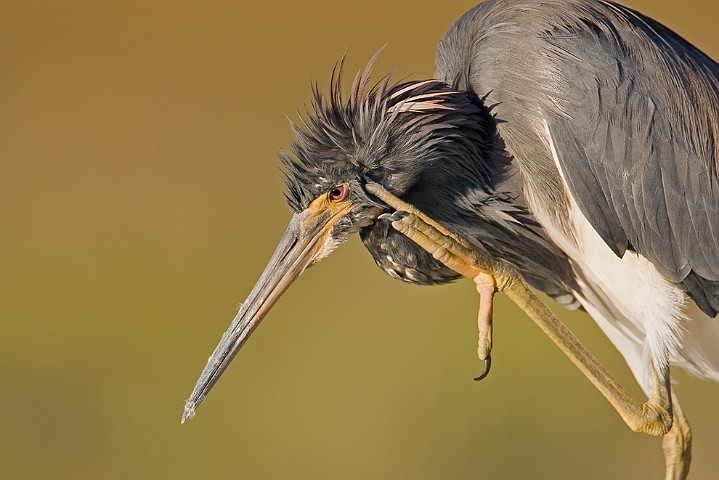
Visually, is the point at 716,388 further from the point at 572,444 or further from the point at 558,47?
the point at 558,47

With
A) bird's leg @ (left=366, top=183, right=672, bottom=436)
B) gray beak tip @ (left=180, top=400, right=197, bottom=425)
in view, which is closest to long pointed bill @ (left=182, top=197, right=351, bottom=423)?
gray beak tip @ (left=180, top=400, right=197, bottom=425)

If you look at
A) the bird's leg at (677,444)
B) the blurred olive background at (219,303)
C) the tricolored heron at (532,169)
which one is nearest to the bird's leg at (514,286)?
the tricolored heron at (532,169)

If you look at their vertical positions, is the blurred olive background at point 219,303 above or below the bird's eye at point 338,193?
below

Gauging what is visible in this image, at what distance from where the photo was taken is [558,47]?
13.9 feet

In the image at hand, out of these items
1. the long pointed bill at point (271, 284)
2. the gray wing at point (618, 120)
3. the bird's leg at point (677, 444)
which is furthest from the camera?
the bird's leg at point (677, 444)

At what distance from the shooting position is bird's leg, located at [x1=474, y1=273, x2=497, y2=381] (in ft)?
14.0

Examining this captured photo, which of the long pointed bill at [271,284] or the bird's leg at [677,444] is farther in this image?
the bird's leg at [677,444]

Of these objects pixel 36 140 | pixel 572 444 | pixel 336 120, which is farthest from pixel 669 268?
pixel 36 140

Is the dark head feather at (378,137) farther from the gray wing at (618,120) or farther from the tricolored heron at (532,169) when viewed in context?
the gray wing at (618,120)

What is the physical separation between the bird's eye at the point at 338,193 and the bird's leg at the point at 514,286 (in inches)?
3.0

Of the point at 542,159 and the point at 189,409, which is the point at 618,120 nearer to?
the point at 542,159

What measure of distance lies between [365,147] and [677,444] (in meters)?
1.66

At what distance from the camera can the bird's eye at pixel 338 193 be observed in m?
4.27

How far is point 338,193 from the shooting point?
4285mm
